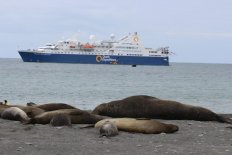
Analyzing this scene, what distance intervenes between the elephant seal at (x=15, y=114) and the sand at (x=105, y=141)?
0.44m

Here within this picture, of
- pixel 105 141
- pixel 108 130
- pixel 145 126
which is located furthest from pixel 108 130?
pixel 145 126

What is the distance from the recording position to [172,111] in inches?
421

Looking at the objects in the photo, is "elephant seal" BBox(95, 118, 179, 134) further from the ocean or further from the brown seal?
the ocean

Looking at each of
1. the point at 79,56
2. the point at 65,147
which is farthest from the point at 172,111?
the point at 79,56

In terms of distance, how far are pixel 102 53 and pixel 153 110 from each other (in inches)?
3610

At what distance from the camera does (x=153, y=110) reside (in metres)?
10.5

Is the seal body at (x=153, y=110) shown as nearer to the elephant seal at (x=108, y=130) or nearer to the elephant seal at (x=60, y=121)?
the elephant seal at (x=60, y=121)

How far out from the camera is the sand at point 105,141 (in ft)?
23.1

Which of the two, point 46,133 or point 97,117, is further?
point 97,117

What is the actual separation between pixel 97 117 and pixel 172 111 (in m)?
1.67

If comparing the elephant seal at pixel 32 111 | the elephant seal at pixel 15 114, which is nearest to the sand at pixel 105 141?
the elephant seal at pixel 15 114

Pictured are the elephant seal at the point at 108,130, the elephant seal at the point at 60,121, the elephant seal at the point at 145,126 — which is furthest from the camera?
the elephant seal at the point at 60,121

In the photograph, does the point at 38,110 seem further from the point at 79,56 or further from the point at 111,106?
the point at 79,56

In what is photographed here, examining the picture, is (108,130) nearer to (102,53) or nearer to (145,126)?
(145,126)
